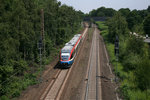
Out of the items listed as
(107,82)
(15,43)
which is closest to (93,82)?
(107,82)

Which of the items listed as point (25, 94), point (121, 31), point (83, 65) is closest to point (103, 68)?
point (83, 65)

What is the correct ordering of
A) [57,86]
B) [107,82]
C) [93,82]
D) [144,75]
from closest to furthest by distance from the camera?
1. [144,75]
2. [57,86]
3. [93,82]
4. [107,82]

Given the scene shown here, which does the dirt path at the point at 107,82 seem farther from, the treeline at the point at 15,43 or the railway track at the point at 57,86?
the treeline at the point at 15,43

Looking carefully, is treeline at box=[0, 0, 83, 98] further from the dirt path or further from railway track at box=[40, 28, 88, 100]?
the dirt path

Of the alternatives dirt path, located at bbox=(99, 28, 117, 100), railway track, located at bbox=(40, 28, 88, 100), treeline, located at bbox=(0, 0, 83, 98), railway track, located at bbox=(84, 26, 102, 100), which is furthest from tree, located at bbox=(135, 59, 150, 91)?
treeline, located at bbox=(0, 0, 83, 98)

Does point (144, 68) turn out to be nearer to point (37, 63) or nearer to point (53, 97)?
point (53, 97)

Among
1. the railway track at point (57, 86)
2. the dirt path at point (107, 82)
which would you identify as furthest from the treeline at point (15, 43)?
the dirt path at point (107, 82)

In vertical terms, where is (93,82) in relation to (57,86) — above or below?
above

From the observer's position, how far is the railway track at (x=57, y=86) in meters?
20.7

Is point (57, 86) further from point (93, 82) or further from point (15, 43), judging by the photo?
point (15, 43)

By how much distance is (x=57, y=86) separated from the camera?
938 inches

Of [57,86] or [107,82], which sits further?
[107,82]

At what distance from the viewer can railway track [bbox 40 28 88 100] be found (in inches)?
816

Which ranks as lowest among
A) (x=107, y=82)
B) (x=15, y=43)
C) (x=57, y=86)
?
(x=57, y=86)
